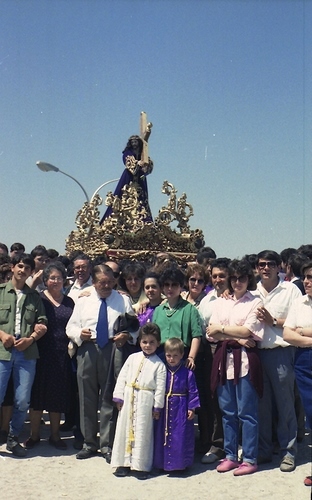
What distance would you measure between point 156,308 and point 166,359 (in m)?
0.57

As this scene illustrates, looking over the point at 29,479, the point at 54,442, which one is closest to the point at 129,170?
the point at 54,442

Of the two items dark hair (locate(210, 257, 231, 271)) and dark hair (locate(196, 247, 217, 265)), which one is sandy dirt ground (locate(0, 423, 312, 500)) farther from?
dark hair (locate(196, 247, 217, 265))

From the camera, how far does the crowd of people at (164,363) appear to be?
199 inches

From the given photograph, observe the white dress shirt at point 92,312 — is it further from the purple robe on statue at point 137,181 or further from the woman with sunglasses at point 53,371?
the purple robe on statue at point 137,181

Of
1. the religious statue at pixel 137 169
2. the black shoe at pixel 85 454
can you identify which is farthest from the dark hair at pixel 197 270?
the religious statue at pixel 137 169

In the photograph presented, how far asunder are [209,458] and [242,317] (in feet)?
4.67

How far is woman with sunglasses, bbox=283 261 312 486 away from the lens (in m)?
4.82

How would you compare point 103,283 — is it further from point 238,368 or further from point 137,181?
point 137,181

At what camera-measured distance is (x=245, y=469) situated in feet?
16.3

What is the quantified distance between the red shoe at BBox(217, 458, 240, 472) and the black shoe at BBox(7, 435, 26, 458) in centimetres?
194

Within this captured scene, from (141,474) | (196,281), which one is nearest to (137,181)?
(196,281)

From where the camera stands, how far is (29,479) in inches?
193

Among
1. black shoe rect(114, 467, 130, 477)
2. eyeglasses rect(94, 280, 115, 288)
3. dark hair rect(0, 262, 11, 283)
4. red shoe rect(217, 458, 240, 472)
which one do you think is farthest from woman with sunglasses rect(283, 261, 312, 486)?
dark hair rect(0, 262, 11, 283)

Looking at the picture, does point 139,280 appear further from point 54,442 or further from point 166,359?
point 54,442
